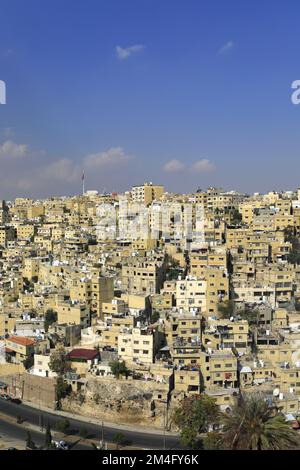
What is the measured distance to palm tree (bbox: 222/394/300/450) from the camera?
31.0 ft

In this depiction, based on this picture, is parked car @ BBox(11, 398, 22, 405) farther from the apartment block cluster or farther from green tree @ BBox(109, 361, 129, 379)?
green tree @ BBox(109, 361, 129, 379)

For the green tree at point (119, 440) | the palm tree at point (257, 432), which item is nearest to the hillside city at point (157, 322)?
the palm tree at point (257, 432)

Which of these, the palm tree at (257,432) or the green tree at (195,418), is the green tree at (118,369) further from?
the palm tree at (257,432)

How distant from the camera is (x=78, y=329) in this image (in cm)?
1587

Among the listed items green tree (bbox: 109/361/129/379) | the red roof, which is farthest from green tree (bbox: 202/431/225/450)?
the red roof

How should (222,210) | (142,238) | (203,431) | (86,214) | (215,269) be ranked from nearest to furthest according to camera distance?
(203,431)
(215,269)
(142,238)
(222,210)
(86,214)

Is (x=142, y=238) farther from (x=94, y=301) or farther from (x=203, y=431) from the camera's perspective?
(x=203, y=431)

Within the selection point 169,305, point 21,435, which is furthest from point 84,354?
point 169,305

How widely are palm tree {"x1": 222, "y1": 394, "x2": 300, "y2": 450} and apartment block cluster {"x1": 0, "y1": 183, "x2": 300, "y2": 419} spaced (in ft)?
8.49

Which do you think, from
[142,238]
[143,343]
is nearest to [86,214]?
[142,238]

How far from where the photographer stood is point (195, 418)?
11484 mm
